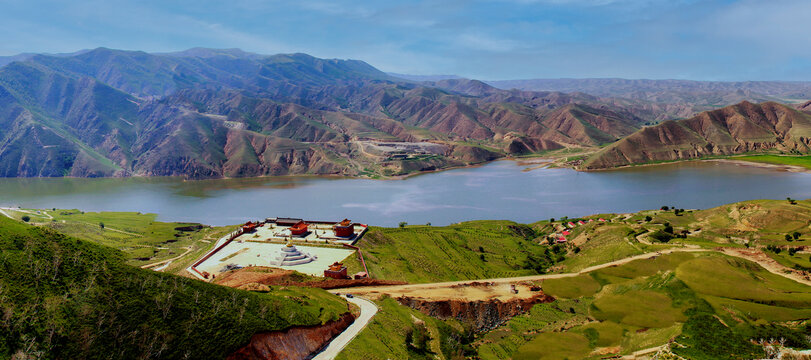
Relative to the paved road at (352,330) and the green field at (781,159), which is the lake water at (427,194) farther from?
the paved road at (352,330)

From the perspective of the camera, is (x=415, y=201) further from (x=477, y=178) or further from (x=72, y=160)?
(x=72, y=160)

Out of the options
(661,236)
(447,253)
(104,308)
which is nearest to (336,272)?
(447,253)

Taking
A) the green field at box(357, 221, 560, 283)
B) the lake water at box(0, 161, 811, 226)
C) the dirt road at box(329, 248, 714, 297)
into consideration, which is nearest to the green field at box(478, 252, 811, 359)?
the dirt road at box(329, 248, 714, 297)

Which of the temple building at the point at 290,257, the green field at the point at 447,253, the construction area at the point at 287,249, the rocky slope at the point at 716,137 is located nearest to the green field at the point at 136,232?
the construction area at the point at 287,249

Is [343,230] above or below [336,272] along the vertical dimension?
above

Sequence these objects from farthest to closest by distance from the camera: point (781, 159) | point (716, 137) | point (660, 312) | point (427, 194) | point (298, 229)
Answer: point (716, 137) → point (781, 159) → point (427, 194) → point (298, 229) → point (660, 312)

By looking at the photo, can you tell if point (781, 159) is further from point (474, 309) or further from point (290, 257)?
point (290, 257)
